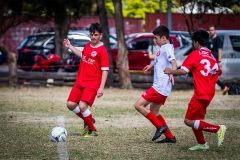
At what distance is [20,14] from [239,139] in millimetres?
17668

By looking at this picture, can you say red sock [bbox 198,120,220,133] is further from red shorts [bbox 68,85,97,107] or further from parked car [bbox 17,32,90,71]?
parked car [bbox 17,32,90,71]

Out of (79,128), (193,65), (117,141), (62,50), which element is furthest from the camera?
(62,50)

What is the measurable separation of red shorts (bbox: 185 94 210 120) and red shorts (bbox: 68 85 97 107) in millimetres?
1934

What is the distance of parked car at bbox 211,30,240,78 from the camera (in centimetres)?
2308

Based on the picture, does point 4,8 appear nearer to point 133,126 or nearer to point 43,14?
point 43,14

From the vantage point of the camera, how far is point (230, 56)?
2309cm

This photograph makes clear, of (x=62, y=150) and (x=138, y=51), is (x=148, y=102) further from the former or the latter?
(x=138, y=51)

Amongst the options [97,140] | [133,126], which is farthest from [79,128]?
[97,140]

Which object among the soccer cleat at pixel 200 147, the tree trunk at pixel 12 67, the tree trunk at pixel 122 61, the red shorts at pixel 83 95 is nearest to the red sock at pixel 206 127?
the soccer cleat at pixel 200 147

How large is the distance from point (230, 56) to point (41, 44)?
31.9 feet

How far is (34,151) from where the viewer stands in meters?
8.97

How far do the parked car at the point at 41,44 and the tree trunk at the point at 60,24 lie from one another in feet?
2.42

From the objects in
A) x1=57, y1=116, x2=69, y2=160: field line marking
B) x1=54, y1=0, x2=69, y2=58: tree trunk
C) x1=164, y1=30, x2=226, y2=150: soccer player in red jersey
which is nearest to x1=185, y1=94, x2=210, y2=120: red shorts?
x1=164, y1=30, x2=226, y2=150: soccer player in red jersey

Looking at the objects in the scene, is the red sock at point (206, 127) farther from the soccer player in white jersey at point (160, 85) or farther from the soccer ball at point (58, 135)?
the soccer ball at point (58, 135)
